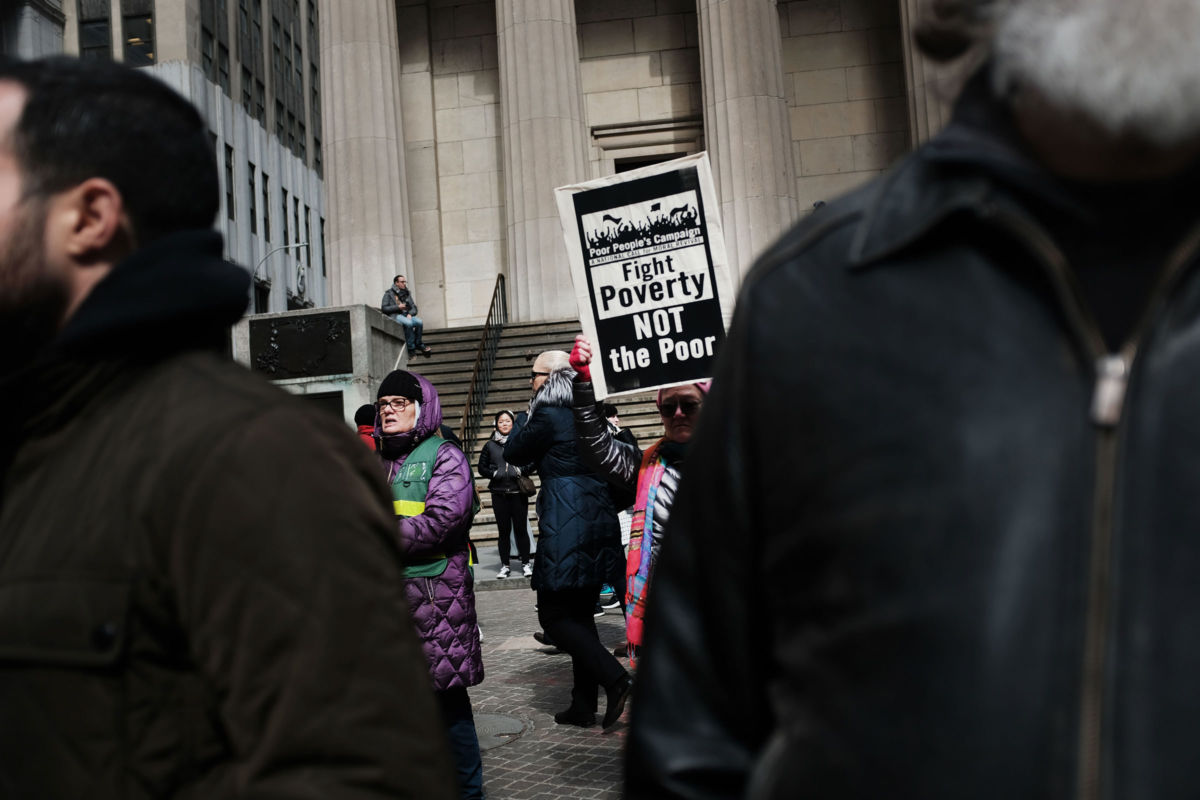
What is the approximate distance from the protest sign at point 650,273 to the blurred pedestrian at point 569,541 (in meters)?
0.70

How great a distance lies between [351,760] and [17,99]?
1.02m

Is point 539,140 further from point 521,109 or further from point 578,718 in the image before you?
point 578,718

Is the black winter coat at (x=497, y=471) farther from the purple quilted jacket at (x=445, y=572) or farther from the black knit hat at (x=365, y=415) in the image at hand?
the purple quilted jacket at (x=445, y=572)

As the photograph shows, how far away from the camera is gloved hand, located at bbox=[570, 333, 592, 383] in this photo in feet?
19.7

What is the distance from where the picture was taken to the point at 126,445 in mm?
1538

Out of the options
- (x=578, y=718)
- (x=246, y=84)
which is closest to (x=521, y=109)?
(x=578, y=718)

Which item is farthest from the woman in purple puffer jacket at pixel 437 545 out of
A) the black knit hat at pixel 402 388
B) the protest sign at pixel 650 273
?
the protest sign at pixel 650 273

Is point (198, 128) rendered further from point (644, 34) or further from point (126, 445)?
point (644, 34)

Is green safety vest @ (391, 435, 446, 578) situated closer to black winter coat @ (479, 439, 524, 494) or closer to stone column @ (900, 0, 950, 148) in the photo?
black winter coat @ (479, 439, 524, 494)

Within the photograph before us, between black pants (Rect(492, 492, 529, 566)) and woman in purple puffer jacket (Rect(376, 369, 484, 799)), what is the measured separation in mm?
7772

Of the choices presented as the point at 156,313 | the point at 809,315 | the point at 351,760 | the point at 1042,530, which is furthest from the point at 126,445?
the point at 1042,530

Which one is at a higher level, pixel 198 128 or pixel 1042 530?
pixel 198 128

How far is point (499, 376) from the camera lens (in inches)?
754

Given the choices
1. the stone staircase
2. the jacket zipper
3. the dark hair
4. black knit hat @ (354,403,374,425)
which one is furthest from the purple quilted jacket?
the stone staircase
